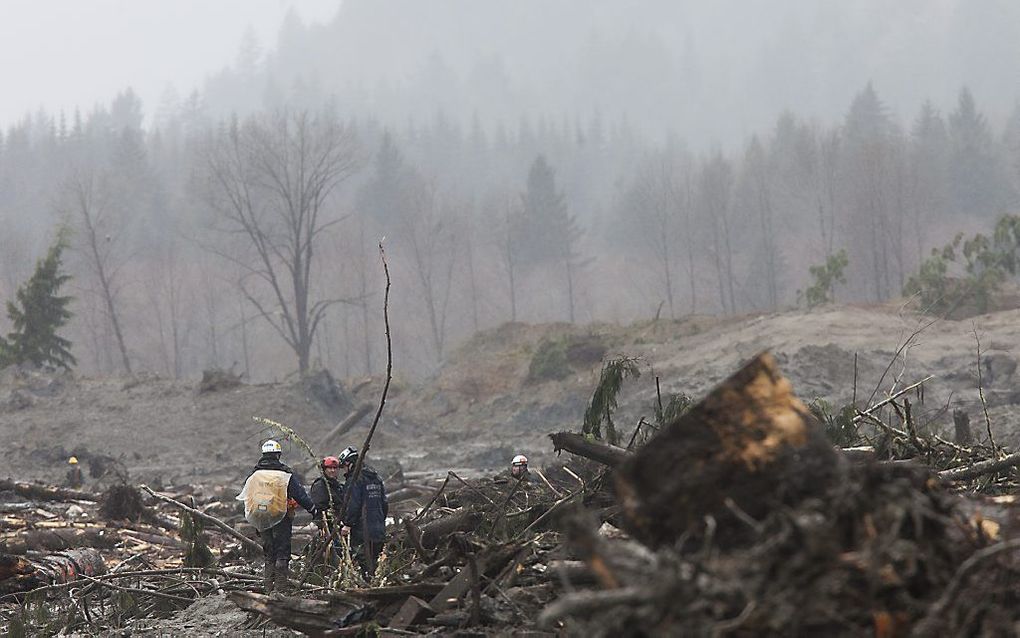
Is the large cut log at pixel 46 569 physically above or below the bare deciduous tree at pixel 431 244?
below

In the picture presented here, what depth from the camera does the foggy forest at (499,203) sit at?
60.2 m

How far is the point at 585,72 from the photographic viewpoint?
498 ft

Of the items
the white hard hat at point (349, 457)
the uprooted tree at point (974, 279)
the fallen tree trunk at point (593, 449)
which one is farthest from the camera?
the uprooted tree at point (974, 279)

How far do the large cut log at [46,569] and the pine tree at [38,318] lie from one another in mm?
28685

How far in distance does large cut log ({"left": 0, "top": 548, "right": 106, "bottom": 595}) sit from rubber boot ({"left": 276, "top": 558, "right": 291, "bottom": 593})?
5.91 ft

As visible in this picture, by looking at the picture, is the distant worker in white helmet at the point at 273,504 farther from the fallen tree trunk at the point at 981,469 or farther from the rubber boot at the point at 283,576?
the fallen tree trunk at the point at 981,469

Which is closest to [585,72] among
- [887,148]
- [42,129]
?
[42,129]

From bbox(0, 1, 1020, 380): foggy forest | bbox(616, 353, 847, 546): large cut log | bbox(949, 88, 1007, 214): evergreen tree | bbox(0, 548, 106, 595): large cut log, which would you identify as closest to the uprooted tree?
bbox(0, 1, 1020, 380): foggy forest

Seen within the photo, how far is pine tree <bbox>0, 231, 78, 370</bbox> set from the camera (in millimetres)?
36062

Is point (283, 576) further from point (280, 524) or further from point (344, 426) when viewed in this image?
point (344, 426)

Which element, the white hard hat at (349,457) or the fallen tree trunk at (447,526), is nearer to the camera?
the fallen tree trunk at (447,526)

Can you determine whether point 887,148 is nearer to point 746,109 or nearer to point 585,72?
point 746,109

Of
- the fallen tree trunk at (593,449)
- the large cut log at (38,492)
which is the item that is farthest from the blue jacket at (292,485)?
the large cut log at (38,492)

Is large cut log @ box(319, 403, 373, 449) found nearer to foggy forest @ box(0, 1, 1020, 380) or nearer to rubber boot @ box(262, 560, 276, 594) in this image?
foggy forest @ box(0, 1, 1020, 380)
